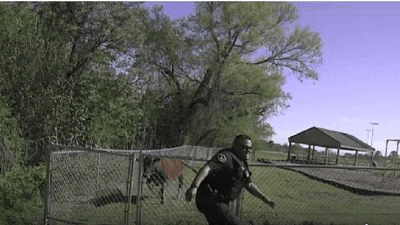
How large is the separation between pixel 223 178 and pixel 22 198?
5.20m

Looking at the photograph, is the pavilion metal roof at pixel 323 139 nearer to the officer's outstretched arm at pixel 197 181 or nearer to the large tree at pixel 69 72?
the large tree at pixel 69 72

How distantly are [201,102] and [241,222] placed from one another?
80.6ft

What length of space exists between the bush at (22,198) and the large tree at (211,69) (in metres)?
18.2

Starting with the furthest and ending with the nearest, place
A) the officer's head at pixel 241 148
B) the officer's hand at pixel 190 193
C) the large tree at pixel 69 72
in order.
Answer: the large tree at pixel 69 72
the officer's head at pixel 241 148
the officer's hand at pixel 190 193

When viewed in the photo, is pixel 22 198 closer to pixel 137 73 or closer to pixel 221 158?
pixel 221 158

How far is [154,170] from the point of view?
344 inches

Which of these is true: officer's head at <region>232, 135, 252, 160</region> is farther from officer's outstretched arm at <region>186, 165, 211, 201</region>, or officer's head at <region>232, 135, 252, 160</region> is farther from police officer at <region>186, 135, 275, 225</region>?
officer's outstretched arm at <region>186, 165, 211, 201</region>

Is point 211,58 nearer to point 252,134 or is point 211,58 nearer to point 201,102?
point 201,102

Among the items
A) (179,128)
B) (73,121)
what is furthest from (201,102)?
(73,121)

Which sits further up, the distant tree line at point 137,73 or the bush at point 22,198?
the distant tree line at point 137,73

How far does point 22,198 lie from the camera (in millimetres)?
8539

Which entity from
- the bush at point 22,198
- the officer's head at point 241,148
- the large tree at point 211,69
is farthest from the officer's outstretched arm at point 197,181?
the large tree at point 211,69

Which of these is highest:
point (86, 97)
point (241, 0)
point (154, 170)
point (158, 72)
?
point (241, 0)

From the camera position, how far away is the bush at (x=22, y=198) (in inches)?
302
